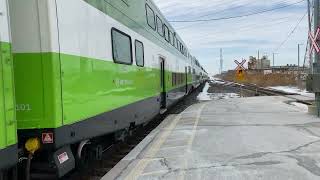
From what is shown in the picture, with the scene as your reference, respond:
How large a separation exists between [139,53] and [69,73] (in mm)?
5018

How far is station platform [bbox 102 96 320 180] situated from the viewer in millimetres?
7566

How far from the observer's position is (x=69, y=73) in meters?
6.44

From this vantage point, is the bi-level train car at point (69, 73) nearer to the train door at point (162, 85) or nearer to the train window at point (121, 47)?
the train window at point (121, 47)

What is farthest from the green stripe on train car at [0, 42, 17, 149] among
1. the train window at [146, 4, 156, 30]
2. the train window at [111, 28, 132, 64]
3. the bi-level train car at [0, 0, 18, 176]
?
the train window at [146, 4, 156, 30]

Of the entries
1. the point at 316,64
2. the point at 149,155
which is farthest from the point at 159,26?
the point at 149,155

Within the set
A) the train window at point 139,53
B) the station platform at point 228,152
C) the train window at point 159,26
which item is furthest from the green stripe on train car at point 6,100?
the train window at point 159,26

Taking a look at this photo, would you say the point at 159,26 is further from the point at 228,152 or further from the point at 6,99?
the point at 6,99

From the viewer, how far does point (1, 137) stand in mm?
5059

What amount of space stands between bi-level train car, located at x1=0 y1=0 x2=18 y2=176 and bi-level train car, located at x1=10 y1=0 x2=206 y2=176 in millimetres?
678

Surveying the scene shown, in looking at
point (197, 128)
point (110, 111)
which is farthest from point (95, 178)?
point (197, 128)

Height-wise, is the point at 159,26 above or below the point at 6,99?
above

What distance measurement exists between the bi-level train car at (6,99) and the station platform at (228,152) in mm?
2521

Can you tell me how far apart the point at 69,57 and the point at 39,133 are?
3.42ft

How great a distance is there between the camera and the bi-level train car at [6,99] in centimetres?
509
